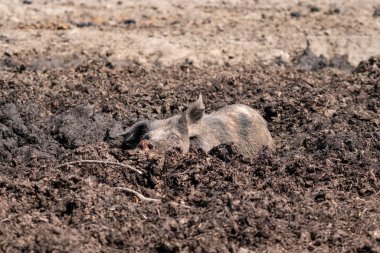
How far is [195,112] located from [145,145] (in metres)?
0.81

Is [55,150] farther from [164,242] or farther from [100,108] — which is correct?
[164,242]

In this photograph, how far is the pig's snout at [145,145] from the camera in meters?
8.62

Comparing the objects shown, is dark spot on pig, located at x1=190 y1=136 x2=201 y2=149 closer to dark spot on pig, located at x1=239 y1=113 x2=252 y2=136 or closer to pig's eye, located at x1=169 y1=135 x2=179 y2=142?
pig's eye, located at x1=169 y1=135 x2=179 y2=142

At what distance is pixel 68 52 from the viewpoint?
41.0 ft

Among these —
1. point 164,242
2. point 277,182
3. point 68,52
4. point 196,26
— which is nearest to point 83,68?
point 68,52

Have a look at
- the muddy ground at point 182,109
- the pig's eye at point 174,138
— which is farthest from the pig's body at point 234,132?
the muddy ground at point 182,109

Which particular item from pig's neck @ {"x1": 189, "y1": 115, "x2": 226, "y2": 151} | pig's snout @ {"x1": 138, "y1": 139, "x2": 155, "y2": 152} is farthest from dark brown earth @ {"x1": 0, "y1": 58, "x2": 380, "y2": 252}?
pig's neck @ {"x1": 189, "y1": 115, "x2": 226, "y2": 151}

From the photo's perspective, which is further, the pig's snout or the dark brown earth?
the pig's snout

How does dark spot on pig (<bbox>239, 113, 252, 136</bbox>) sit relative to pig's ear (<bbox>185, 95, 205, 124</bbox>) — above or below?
below

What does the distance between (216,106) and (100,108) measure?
136cm

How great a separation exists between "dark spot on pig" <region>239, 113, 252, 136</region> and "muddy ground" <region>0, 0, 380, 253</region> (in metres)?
0.43

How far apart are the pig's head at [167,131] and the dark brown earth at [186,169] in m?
0.31

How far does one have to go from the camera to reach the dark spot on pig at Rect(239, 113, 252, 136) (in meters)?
9.45

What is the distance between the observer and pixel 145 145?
8.66m
